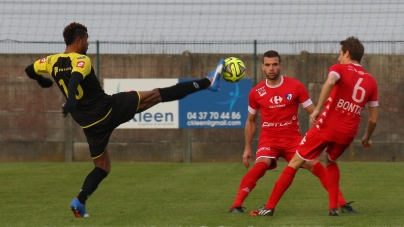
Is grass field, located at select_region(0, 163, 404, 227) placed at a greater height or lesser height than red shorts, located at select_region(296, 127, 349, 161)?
lesser

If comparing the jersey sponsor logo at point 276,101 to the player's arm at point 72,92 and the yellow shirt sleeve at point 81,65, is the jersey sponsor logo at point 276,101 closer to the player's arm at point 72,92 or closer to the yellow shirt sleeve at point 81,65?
the yellow shirt sleeve at point 81,65

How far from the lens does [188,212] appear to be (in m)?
10.4

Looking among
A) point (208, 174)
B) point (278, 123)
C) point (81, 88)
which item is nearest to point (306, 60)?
point (208, 174)

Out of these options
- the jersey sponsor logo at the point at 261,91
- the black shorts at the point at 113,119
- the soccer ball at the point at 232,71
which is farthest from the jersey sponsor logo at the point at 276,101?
the black shorts at the point at 113,119

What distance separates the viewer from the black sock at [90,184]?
32.2ft

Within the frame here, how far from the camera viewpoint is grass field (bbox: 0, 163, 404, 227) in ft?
31.2

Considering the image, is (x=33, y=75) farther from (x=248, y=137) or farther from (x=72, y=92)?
(x=248, y=137)

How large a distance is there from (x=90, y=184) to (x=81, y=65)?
137 centimetres

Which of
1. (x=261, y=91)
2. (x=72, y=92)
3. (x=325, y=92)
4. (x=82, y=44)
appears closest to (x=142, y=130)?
(x=261, y=91)

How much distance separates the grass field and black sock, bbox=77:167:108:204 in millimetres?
250

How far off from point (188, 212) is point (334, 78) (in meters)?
2.40

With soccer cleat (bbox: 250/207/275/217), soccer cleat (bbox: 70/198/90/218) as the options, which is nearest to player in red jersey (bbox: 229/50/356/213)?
soccer cleat (bbox: 250/207/275/217)
